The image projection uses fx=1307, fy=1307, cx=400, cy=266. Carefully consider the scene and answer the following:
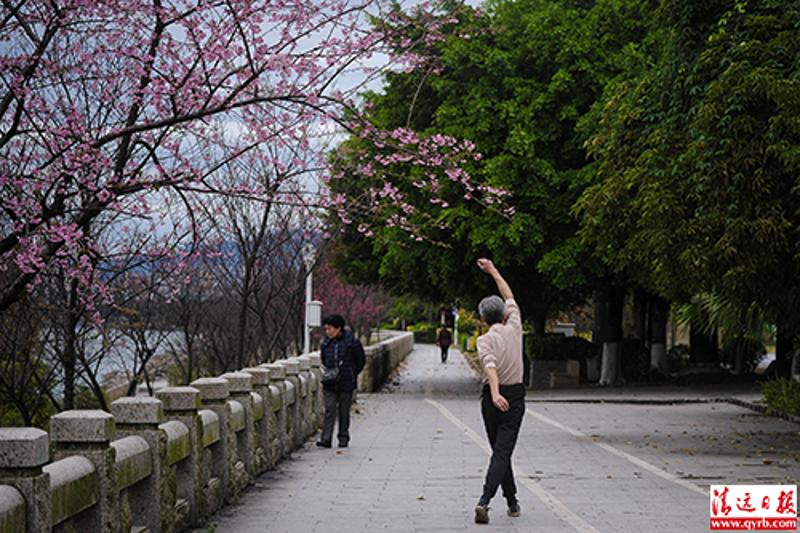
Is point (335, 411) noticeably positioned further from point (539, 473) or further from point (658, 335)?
point (658, 335)

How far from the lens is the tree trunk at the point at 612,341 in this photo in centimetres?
3762

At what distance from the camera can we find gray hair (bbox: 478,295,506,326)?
11.0 metres

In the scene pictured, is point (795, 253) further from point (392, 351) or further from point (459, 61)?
point (392, 351)

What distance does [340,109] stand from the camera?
1088 cm

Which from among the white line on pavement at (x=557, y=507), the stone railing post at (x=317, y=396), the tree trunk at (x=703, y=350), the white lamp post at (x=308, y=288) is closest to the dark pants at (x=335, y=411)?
the white line on pavement at (x=557, y=507)

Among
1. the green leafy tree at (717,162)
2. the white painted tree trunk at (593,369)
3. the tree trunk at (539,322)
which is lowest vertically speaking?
the white painted tree trunk at (593,369)

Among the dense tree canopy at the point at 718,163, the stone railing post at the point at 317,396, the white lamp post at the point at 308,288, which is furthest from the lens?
the white lamp post at the point at 308,288

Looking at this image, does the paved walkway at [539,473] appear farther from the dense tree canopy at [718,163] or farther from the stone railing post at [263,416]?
the dense tree canopy at [718,163]

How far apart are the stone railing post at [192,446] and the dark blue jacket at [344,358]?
672 cm

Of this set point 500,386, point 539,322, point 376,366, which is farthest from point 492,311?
point 539,322

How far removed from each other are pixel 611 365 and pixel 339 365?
829 inches

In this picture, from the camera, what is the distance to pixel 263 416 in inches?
612

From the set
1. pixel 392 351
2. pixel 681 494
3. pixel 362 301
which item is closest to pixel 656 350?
pixel 392 351

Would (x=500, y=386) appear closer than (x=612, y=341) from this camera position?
Yes
